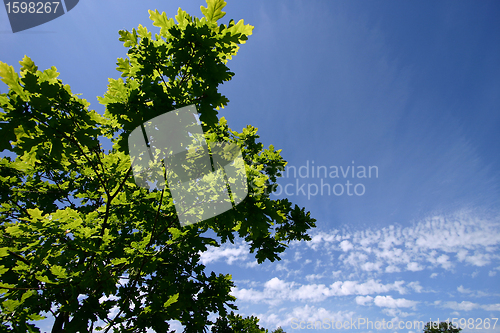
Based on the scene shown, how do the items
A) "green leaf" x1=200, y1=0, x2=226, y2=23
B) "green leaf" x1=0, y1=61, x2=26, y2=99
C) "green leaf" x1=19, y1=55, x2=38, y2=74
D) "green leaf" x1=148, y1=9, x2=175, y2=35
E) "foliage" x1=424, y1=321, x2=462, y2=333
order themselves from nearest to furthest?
"green leaf" x1=0, y1=61, x2=26, y2=99 → "green leaf" x1=19, y1=55, x2=38, y2=74 → "green leaf" x1=200, y1=0, x2=226, y2=23 → "green leaf" x1=148, y1=9, x2=175, y2=35 → "foliage" x1=424, y1=321, x2=462, y2=333

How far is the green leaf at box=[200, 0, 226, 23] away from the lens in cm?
362

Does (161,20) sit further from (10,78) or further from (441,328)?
(441,328)

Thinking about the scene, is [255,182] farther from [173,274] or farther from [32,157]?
[173,274]

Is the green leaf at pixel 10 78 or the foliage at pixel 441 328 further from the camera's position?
the foliage at pixel 441 328

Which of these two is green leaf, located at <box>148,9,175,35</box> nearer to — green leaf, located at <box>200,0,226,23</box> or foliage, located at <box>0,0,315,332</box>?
foliage, located at <box>0,0,315,332</box>

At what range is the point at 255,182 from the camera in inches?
173

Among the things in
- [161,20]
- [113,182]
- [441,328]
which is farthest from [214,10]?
[441,328]

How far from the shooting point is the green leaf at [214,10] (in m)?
3.62

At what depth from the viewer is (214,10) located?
3676mm

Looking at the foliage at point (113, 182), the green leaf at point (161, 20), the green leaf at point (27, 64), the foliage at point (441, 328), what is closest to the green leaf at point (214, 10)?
the foliage at point (113, 182)

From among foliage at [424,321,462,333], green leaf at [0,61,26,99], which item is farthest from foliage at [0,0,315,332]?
foliage at [424,321,462,333]

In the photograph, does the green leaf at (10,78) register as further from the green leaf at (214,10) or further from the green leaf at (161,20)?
the green leaf at (214,10)

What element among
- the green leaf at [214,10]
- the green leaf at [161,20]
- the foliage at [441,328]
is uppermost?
the green leaf at [161,20]

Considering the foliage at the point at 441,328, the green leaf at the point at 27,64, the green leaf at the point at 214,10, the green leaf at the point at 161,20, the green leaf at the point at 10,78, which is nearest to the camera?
the green leaf at the point at 10,78
